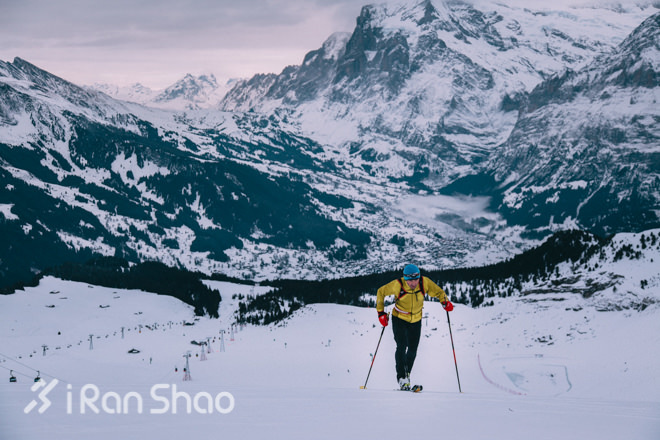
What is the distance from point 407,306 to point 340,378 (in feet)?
152

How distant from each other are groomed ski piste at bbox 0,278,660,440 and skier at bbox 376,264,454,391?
159cm

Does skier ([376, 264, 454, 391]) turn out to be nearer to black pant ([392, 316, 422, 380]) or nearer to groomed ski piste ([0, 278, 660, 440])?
black pant ([392, 316, 422, 380])

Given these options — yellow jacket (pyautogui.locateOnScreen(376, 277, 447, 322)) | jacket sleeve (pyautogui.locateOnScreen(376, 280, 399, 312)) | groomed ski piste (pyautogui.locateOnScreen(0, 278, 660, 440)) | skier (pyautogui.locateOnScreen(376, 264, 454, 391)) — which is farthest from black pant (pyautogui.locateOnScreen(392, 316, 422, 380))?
groomed ski piste (pyautogui.locateOnScreen(0, 278, 660, 440))

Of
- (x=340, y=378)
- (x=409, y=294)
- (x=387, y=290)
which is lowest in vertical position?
(x=340, y=378)

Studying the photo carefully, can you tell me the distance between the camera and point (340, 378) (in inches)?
2571

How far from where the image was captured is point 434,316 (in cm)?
9625

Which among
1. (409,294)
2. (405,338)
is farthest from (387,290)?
(405,338)

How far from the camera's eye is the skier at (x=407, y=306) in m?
21.2

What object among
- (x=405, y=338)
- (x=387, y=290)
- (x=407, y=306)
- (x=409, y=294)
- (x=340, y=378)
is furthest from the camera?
(x=340, y=378)

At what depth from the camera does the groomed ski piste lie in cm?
1471

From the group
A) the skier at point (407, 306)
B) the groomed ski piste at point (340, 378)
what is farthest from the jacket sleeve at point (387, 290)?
the groomed ski piste at point (340, 378)

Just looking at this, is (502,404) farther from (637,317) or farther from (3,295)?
(3,295)

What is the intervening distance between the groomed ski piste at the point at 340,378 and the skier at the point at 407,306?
1588mm

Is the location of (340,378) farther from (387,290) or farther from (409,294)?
(409,294)
